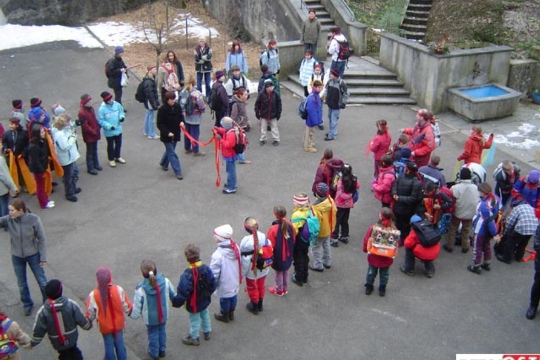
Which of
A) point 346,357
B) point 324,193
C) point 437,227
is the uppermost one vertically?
point 324,193

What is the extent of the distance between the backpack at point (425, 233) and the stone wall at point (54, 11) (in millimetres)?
16274

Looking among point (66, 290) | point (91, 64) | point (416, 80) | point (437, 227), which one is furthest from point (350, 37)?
point (66, 290)

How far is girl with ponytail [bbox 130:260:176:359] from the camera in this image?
6.36 m

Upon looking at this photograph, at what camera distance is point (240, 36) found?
67.2 feet

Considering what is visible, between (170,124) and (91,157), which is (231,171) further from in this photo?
(91,157)

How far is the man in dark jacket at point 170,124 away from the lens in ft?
36.1

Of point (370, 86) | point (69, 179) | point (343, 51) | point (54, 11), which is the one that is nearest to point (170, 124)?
point (69, 179)

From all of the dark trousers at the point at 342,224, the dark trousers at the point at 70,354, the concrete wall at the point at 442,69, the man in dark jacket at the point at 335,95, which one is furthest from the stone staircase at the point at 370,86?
the dark trousers at the point at 70,354

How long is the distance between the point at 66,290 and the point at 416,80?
10475 mm

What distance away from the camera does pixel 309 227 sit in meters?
7.84

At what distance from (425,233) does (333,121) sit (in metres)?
5.17

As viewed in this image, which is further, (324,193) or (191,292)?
(324,193)

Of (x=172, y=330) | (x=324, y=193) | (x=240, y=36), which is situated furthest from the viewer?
(x=240, y=36)

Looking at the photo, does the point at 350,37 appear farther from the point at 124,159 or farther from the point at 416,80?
the point at 124,159
